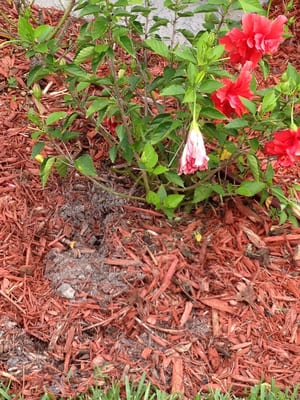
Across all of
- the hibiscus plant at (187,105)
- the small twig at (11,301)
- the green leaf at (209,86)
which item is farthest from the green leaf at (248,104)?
the small twig at (11,301)

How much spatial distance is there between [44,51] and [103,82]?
0.83 ft

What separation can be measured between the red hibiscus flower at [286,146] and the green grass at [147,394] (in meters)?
0.75

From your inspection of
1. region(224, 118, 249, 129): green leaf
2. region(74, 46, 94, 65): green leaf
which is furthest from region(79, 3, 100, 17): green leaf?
region(224, 118, 249, 129): green leaf

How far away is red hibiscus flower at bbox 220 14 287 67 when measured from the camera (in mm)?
2309

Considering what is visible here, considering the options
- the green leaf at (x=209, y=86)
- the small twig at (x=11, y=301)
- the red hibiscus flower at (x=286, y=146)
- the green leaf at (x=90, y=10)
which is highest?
the green leaf at (x=90, y=10)

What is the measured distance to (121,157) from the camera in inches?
118

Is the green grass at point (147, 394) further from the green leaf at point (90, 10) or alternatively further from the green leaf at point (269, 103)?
the green leaf at point (90, 10)

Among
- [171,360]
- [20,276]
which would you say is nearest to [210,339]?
[171,360]

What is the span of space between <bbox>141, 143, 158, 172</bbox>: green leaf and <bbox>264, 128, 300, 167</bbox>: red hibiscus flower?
39 centimetres

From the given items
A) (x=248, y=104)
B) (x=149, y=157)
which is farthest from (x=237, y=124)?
(x=149, y=157)

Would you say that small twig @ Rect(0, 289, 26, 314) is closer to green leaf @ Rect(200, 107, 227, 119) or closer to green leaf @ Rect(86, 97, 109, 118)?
green leaf @ Rect(86, 97, 109, 118)

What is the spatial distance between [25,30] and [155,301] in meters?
1.03

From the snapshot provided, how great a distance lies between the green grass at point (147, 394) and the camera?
231 centimetres

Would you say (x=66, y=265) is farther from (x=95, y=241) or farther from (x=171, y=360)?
(x=171, y=360)
